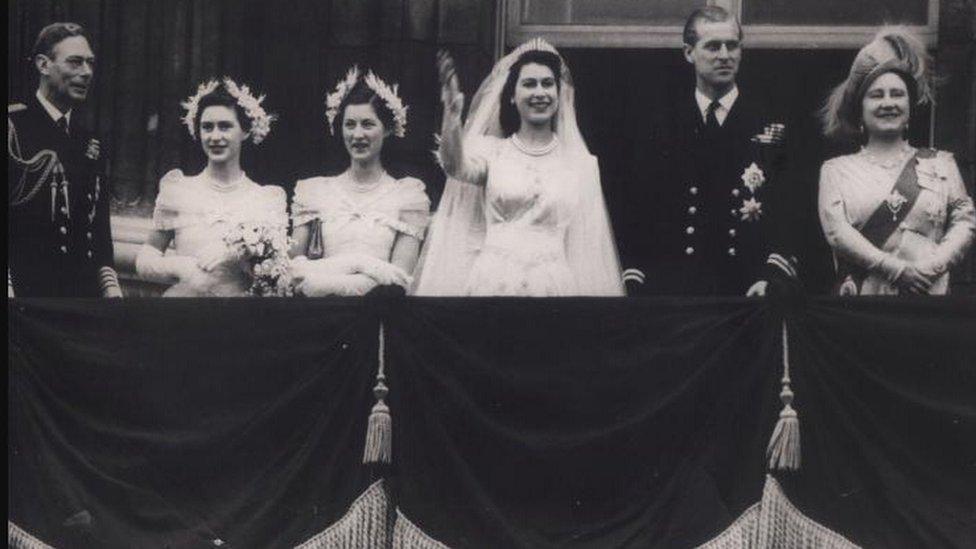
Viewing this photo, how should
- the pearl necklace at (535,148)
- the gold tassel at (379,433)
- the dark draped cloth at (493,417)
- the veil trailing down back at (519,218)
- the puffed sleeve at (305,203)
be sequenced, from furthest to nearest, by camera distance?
1. the puffed sleeve at (305,203)
2. the pearl necklace at (535,148)
3. the veil trailing down back at (519,218)
4. the gold tassel at (379,433)
5. the dark draped cloth at (493,417)

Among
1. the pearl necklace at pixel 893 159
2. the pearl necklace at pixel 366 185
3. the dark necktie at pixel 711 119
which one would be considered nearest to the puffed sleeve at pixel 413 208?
the pearl necklace at pixel 366 185

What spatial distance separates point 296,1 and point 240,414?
7.91 feet

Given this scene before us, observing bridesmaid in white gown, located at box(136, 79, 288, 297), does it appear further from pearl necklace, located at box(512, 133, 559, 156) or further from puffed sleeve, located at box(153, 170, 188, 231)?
pearl necklace, located at box(512, 133, 559, 156)

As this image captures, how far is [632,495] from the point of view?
8.64 meters

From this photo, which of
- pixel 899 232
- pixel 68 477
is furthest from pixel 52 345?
pixel 899 232

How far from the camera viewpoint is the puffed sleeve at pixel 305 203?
32.7 ft

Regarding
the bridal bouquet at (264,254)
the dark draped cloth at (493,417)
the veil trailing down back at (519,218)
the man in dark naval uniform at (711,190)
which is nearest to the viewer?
the dark draped cloth at (493,417)

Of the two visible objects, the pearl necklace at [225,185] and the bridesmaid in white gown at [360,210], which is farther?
the pearl necklace at [225,185]

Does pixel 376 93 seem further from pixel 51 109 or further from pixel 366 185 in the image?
pixel 51 109

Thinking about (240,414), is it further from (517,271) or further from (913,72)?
(913,72)

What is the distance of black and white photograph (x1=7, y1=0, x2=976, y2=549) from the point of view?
8.58 metres

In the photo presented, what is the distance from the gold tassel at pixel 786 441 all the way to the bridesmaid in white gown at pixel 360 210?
2213 millimetres

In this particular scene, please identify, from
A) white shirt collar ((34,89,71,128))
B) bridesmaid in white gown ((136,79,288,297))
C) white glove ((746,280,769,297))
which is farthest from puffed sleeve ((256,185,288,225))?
white glove ((746,280,769,297))

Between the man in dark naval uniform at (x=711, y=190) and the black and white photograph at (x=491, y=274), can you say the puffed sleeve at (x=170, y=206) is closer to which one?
the black and white photograph at (x=491, y=274)
